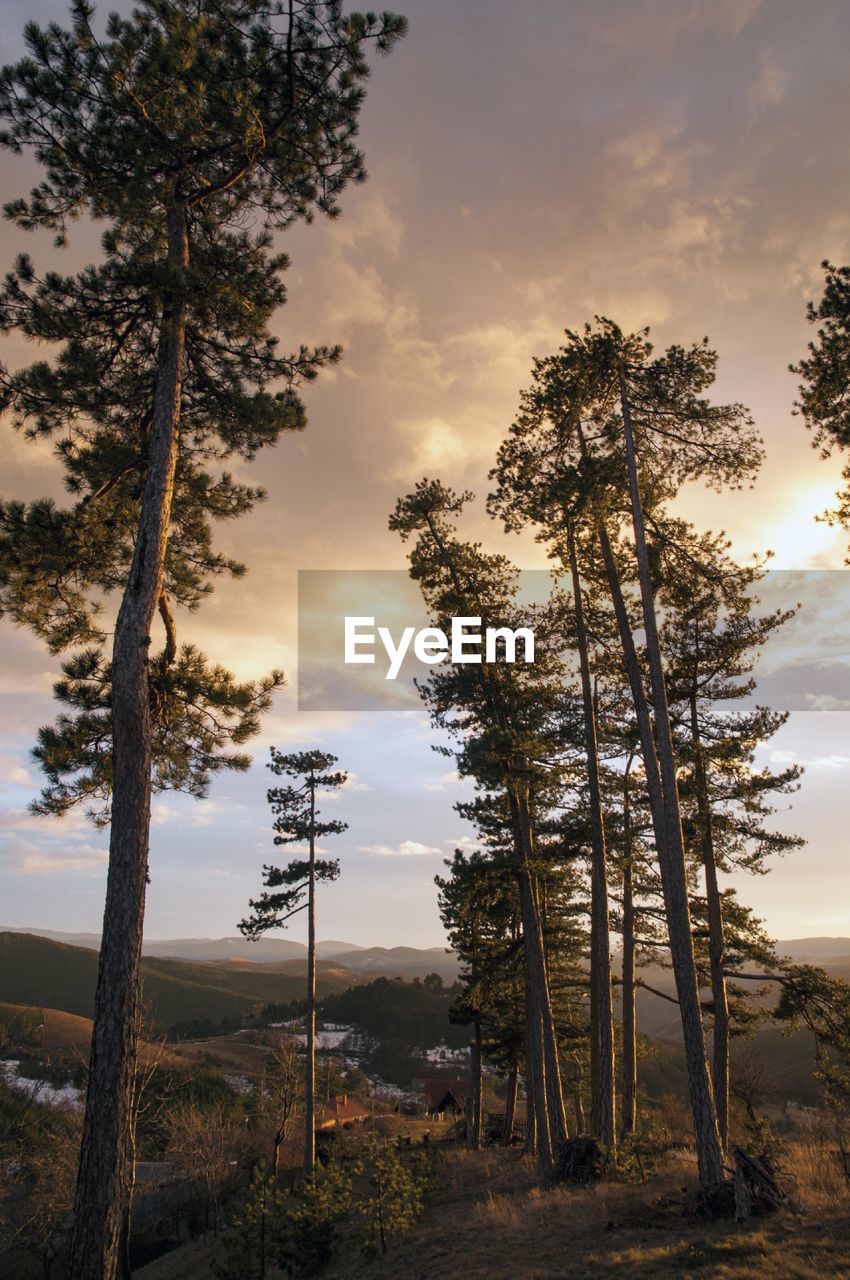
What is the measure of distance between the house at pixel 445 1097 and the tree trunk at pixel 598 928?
4699 centimetres

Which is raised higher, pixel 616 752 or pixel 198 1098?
pixel 616 752

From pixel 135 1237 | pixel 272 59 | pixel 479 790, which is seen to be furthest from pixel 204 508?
pixel 135 1237

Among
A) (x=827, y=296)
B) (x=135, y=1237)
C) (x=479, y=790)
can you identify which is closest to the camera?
(x=827, y=296)

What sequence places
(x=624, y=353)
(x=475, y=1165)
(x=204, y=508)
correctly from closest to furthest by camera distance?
Answer: (x=204, y=508) < (x=624, y=353) < (x=475, y=1165)

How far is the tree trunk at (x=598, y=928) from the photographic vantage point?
47.3 ft

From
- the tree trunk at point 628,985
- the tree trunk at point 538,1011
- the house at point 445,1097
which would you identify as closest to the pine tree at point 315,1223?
the tree trunk at point 538,1011

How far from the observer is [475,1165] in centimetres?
2045

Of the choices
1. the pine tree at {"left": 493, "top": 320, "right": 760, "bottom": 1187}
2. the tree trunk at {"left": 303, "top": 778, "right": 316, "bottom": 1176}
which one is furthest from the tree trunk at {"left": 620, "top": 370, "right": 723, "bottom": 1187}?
the tree trunk at {"left": 303, "top": 778, "right": 316, "bottom": 1176}

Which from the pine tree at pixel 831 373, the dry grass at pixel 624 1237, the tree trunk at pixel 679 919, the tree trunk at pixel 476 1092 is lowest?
the tree trunk at pixel 476 1092

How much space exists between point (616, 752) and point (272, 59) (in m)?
15.8

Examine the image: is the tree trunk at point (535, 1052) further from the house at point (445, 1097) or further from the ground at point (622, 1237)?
the house at point (445, 1097)

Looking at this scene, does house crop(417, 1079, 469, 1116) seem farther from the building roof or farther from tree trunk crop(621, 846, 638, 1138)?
tree trunk crop(621, 846, 638, 1138)

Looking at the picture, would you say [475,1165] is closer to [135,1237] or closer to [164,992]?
[135,1237]

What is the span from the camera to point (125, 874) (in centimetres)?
746
